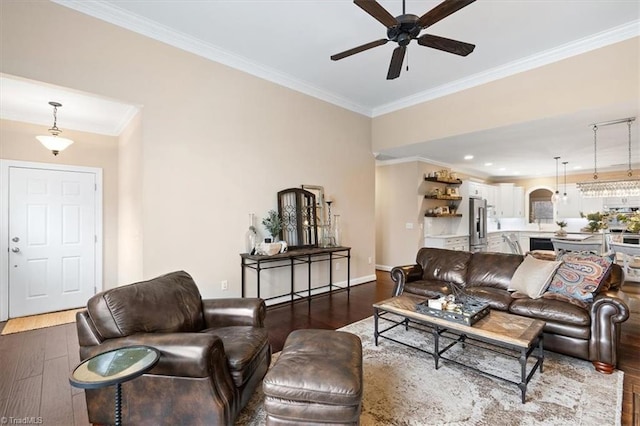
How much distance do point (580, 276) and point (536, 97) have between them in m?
2.44

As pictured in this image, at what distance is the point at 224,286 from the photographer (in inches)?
152

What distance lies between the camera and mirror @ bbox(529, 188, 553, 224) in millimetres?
9414

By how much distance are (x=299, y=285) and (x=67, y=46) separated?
3.98 metres

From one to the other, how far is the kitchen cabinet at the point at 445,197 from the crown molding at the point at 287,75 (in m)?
2.48

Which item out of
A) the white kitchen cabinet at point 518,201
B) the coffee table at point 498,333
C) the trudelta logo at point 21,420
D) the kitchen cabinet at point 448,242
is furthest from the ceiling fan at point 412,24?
the white kitchen cabinet at point 518,201

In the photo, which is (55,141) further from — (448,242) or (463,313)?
→ (448,242)

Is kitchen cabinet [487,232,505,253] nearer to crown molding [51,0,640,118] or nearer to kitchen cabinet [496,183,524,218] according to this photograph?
kitchen cabinet [496,183,524,218]

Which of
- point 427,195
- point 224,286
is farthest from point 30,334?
point 427,195

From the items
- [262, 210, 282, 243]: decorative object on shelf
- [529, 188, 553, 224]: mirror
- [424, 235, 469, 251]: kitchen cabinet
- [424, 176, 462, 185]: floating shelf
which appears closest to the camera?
[262, 210, 282, 243]: decorative object on shelf

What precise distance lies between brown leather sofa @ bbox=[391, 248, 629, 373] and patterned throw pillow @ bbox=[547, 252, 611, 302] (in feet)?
0.35

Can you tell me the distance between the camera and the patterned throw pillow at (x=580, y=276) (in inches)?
112

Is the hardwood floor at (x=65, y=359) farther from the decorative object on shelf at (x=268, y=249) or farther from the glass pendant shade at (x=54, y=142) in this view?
the glass pendant shade at (x=54, y=142)

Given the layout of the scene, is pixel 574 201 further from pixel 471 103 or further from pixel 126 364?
pixel 126 364

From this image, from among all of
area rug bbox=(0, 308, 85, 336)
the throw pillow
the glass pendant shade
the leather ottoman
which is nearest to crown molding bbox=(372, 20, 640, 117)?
the throw pillow
